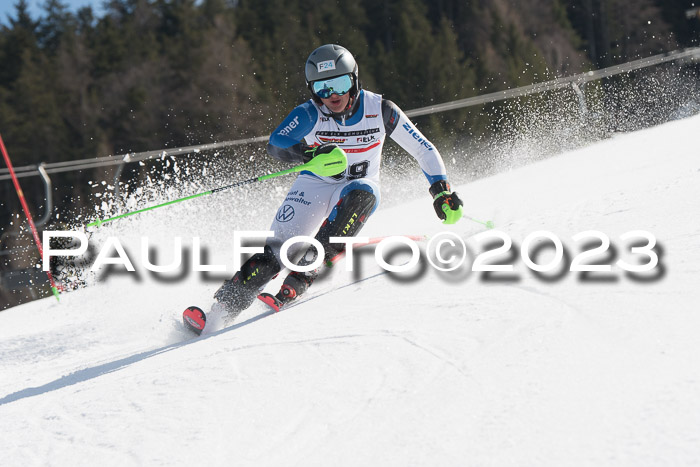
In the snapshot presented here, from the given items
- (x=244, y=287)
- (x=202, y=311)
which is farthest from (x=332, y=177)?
(x=202, y=311)

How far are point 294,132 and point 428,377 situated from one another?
2.53 m

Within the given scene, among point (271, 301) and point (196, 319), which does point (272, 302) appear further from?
point (196, 319)

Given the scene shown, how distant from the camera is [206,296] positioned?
554cm

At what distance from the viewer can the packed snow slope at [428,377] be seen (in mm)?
1950

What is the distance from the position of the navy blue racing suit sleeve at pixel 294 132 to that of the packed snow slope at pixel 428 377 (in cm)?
88

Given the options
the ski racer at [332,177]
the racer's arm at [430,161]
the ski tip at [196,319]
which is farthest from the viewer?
the racer's arm at [430,161]

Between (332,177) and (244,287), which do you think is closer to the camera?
(244,287)

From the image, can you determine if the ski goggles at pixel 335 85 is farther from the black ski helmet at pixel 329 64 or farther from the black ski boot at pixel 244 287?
the black ski boot at pixel 244 287

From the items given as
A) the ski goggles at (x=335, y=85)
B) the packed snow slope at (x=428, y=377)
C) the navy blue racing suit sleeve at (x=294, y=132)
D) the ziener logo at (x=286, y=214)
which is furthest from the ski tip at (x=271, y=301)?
the ski goggles at (x=335, y=85)

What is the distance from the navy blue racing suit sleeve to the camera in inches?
182

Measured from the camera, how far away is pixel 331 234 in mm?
4410

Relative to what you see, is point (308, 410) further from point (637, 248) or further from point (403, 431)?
point (637, 248)

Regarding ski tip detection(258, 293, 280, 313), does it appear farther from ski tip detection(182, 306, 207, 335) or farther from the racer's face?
the racer's face

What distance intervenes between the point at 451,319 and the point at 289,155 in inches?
78.5
